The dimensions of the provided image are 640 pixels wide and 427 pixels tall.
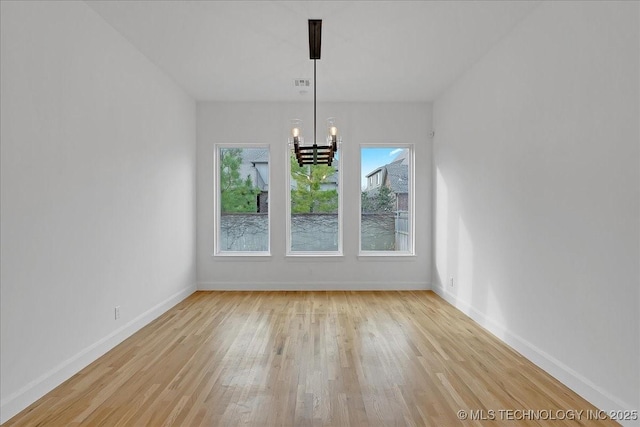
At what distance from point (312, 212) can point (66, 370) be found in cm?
Result: 422

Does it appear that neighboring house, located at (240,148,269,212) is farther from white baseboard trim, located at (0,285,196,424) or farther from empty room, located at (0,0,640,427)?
white baseboard trim, located at (0,285,196,424)

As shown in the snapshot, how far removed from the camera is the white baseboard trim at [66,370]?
8.20 ft

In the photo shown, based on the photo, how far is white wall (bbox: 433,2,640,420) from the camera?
2.46m

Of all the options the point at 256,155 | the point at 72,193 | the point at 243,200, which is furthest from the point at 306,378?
the point at 256,155

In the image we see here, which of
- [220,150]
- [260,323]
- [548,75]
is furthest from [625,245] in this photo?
[220,150]

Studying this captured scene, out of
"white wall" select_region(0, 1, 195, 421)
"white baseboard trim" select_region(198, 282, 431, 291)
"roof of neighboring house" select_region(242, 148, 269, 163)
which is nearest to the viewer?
"white wall" select_region(0, 1, 195, 421)

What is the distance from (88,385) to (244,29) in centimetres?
343

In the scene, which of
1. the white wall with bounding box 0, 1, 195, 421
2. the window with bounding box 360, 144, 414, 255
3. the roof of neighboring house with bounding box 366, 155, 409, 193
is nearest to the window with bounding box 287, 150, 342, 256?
the window with bounding box 360, 144, 414, 255

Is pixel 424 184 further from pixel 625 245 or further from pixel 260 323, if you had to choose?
pixel 625 245

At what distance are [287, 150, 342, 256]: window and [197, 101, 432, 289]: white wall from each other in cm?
20

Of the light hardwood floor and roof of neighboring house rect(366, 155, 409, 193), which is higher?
roof of neighboring house rect(366, 155, 409, 193)

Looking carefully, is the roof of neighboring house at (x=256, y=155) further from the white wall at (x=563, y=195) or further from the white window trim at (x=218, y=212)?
the white wall at (x=563, y=195)

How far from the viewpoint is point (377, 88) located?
18.6 ft

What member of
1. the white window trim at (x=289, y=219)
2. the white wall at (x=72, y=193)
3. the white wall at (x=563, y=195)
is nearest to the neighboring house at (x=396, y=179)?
Result: the white window trim at (x=289, y=219)
